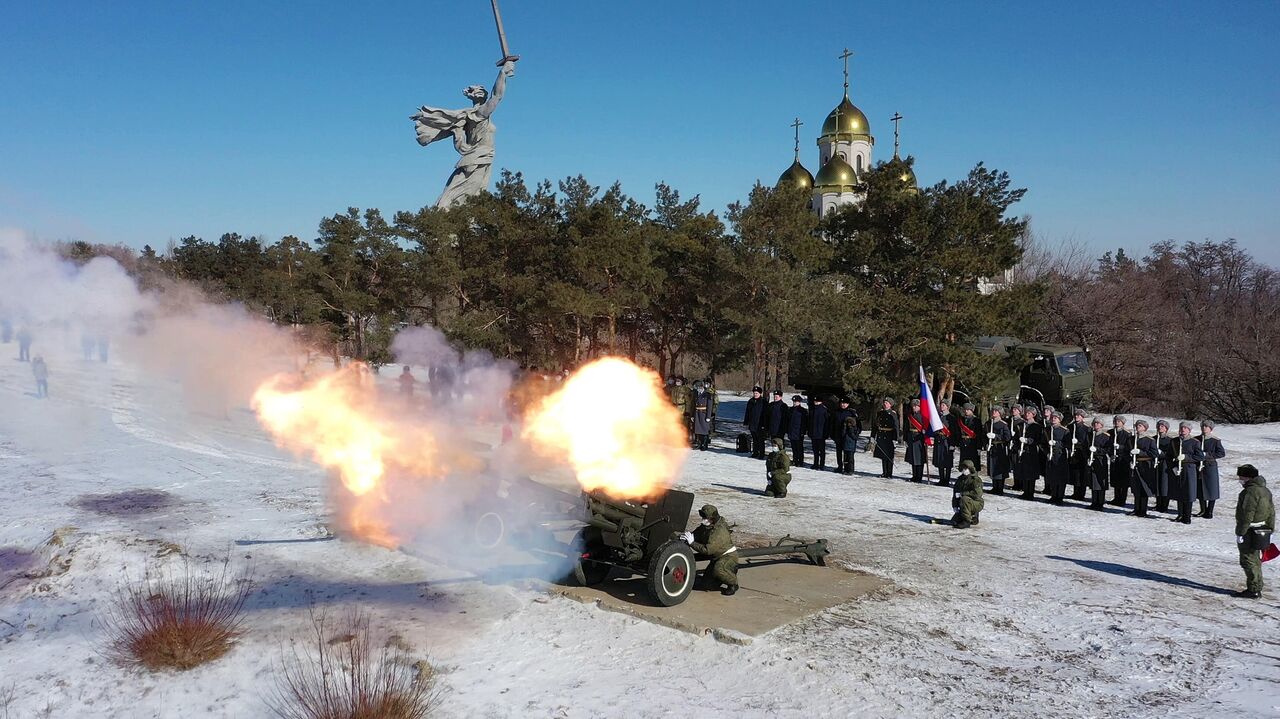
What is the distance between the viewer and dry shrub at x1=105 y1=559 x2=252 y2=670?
29.9 feet

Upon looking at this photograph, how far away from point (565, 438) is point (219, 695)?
20.5 ft

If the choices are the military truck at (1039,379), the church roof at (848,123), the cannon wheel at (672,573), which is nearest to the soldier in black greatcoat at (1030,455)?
the military truck at (1039,379)

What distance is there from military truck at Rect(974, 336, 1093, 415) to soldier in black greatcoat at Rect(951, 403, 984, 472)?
9.52m

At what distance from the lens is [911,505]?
701 inches

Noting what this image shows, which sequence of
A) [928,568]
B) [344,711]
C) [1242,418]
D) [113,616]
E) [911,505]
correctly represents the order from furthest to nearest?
[1242,418] < [911,505] < [928,568] < [113,616] < [344,711]

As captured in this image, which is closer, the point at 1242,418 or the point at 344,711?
the point at 344,711

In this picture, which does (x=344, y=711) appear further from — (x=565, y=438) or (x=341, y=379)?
(x=341, y=379)

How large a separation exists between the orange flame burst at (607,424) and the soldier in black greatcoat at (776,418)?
9.28m

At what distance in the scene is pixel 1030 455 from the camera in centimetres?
1864

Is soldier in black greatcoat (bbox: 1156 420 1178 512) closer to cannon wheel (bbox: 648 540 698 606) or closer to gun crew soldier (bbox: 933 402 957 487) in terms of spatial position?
gun crew soldier (bbox: 933 402 957 487)

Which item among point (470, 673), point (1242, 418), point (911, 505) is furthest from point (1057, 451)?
point (1242, 418)

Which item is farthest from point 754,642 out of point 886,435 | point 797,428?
point 797,428

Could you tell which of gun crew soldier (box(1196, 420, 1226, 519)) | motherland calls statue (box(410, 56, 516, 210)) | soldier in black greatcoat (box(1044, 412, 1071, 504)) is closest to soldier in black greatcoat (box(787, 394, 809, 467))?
soldier in black greatcoat (box(1044, 412, 1071, 504))

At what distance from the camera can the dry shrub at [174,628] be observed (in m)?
9.12
